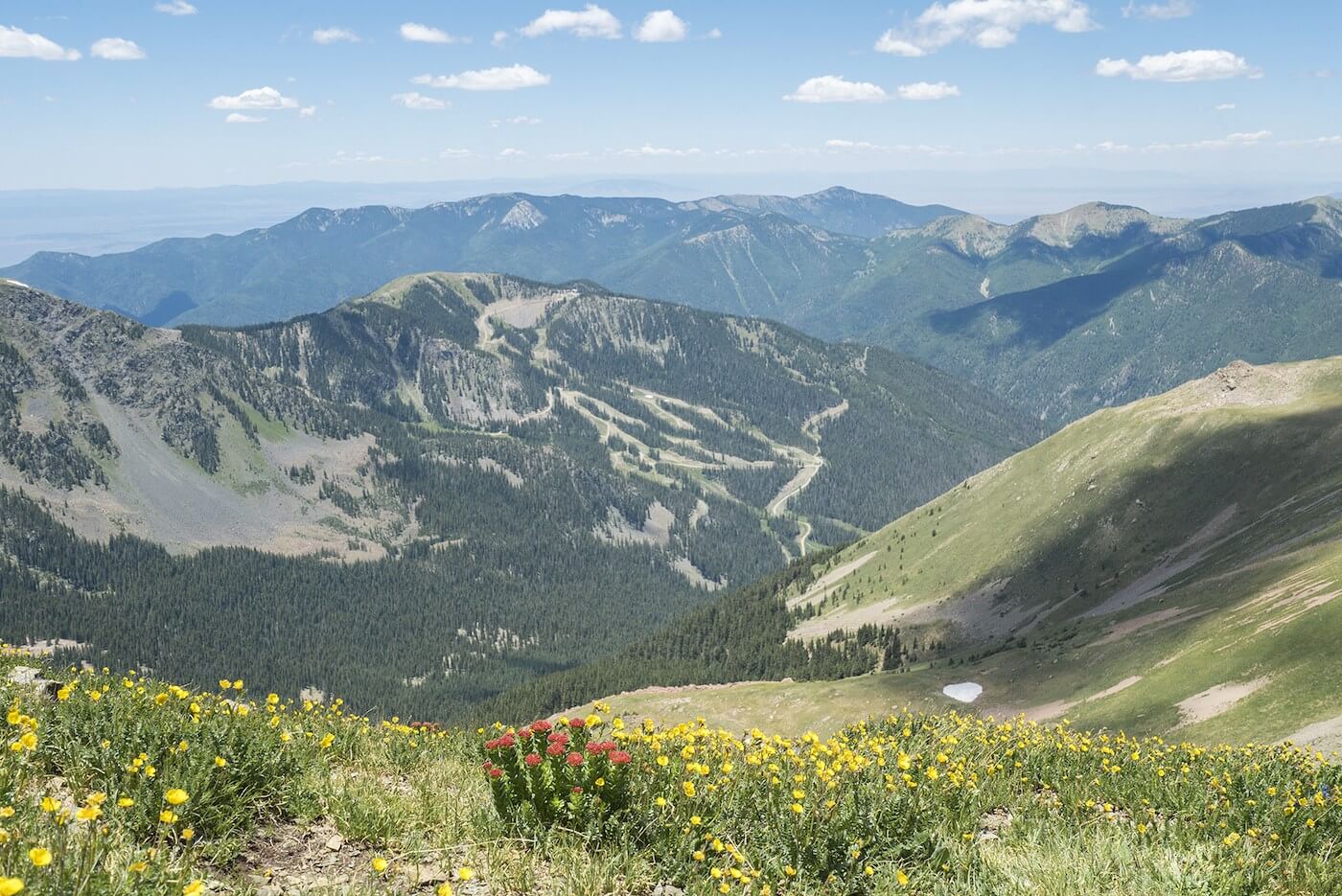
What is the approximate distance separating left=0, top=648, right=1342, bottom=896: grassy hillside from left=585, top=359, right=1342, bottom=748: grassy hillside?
45.8 meters

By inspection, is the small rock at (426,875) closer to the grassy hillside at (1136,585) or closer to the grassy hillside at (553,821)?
the grassy hillside at (553,821)

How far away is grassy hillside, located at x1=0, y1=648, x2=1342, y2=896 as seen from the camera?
8.84m

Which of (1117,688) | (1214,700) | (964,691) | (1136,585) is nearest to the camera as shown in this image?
(1214,700)

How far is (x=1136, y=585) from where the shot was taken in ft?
397

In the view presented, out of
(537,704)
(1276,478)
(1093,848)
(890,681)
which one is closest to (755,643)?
(537,704)

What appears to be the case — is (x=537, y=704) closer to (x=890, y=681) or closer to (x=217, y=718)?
(x=890, y=681)

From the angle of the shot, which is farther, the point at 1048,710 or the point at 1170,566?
the point at 1170,566

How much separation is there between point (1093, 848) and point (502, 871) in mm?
8112

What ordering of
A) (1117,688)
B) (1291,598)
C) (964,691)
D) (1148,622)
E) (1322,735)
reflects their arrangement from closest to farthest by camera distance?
(1322,735), (1291,598), (1117,688), (964,691), (1148,622)

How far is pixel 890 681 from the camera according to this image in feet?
322

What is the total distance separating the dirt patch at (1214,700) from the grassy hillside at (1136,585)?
22 cm

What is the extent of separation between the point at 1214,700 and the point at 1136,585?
67.5 m

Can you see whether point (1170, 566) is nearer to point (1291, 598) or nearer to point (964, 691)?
point (1291, 598)

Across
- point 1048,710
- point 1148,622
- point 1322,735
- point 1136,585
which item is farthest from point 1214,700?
point 1136,585
